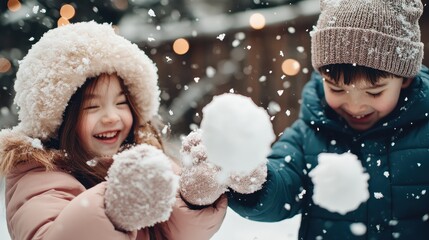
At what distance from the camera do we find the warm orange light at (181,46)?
15.9 ft

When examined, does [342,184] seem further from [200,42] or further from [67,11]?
[67,11]

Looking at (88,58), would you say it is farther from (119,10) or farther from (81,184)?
(119,10)

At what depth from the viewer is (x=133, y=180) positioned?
3.40ft

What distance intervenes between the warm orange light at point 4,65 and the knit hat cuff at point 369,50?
4054 millimetres

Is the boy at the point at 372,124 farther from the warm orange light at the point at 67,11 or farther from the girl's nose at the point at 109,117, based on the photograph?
the warm orange light at the point at 67,11

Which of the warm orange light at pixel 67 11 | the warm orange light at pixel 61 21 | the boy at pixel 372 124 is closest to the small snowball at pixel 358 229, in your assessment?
the boy at pixel 372 124

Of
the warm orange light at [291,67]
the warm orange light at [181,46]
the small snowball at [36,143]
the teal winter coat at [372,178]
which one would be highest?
the warm orange light at [181,46]

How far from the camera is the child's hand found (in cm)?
121

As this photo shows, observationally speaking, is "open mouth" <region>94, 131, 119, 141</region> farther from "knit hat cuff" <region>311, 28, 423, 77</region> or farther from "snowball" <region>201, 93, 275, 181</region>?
"knit hat cuff" <region>311, 28, 423, 77</region>

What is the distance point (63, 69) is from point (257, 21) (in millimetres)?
3261

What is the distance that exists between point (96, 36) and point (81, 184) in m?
0.40

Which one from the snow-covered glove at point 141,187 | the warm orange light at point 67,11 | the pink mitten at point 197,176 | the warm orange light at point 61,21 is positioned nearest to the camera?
the snow-covered glove at point 141,187

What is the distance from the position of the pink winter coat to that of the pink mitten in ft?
0.19

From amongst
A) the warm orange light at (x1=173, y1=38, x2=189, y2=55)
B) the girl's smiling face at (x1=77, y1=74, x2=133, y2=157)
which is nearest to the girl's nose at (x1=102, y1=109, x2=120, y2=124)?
the girl's smiling face at (x1=77, y1=74, x2=133, y2=157)
